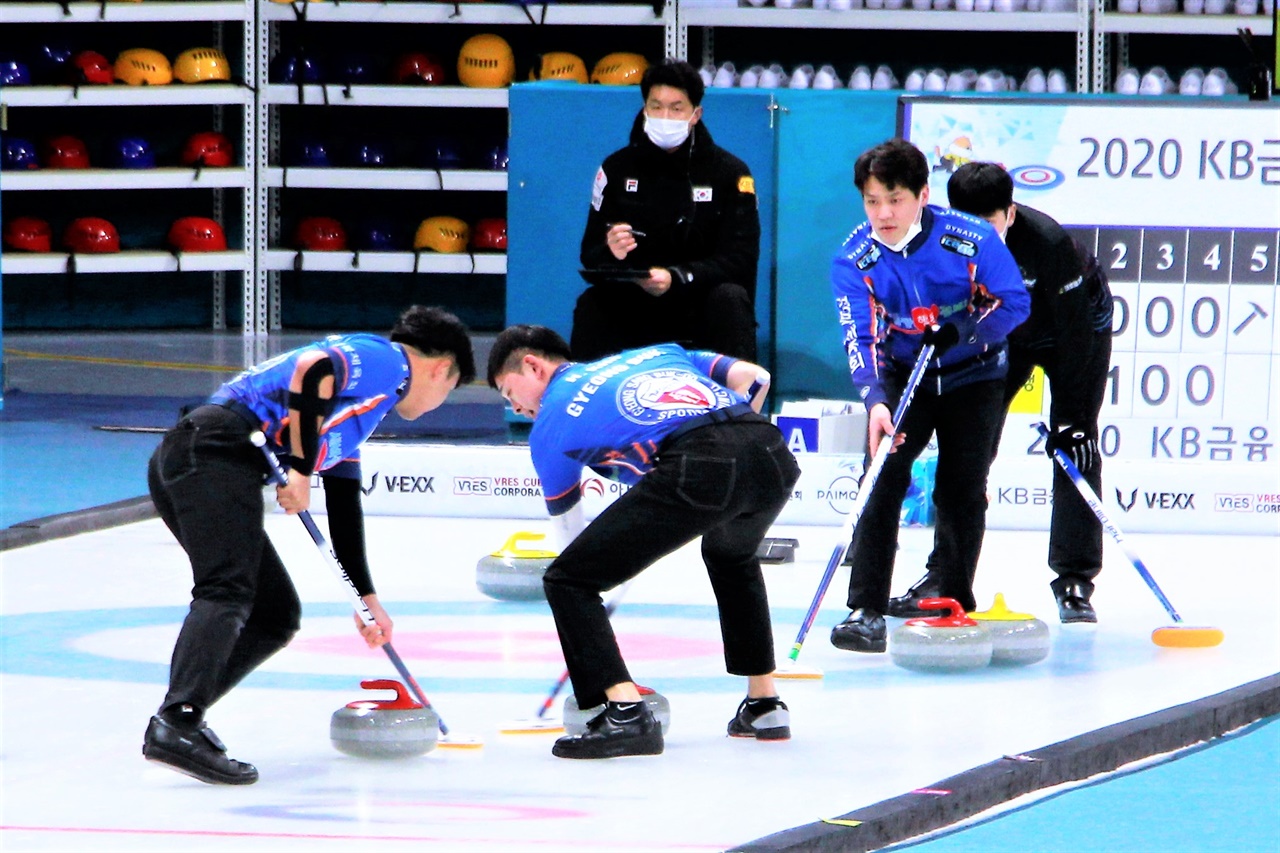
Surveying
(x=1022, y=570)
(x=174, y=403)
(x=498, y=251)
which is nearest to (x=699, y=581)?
(x=1022, y=570)

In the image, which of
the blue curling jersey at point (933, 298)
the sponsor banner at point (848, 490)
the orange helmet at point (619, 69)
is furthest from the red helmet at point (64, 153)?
the blue curling jersey at point (933, 298)

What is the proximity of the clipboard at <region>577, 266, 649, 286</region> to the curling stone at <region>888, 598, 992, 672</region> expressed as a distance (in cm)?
213

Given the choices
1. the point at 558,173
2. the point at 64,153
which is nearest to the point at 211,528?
the point at 558,173

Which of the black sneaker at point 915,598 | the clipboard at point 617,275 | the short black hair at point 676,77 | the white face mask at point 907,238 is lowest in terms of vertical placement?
the black sneaker at point 915,598

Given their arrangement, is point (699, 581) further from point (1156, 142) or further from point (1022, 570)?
point (1156, 142)

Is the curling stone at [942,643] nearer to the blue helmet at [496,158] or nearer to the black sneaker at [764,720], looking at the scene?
the black sneaker at [764,720]

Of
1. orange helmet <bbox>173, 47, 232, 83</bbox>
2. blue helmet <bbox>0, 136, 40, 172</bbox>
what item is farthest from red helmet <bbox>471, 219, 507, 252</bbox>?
blue helmet <bbox>0, 136, 40, 172</bbox>

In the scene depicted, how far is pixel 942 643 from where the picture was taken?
4.92m

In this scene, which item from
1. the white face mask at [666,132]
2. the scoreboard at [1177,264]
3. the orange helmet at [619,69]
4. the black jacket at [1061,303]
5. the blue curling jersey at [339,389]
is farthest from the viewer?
the orange helmet at [619,69]

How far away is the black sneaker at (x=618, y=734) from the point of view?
13.2ft

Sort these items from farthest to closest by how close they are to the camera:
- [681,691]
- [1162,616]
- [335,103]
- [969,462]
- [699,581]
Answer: [335,103], [699,581], [1162,616], [969,462], [681,691]

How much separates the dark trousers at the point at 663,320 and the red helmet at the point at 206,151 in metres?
6.25

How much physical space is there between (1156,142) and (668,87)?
82.4 inches

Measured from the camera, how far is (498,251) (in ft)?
42.2
